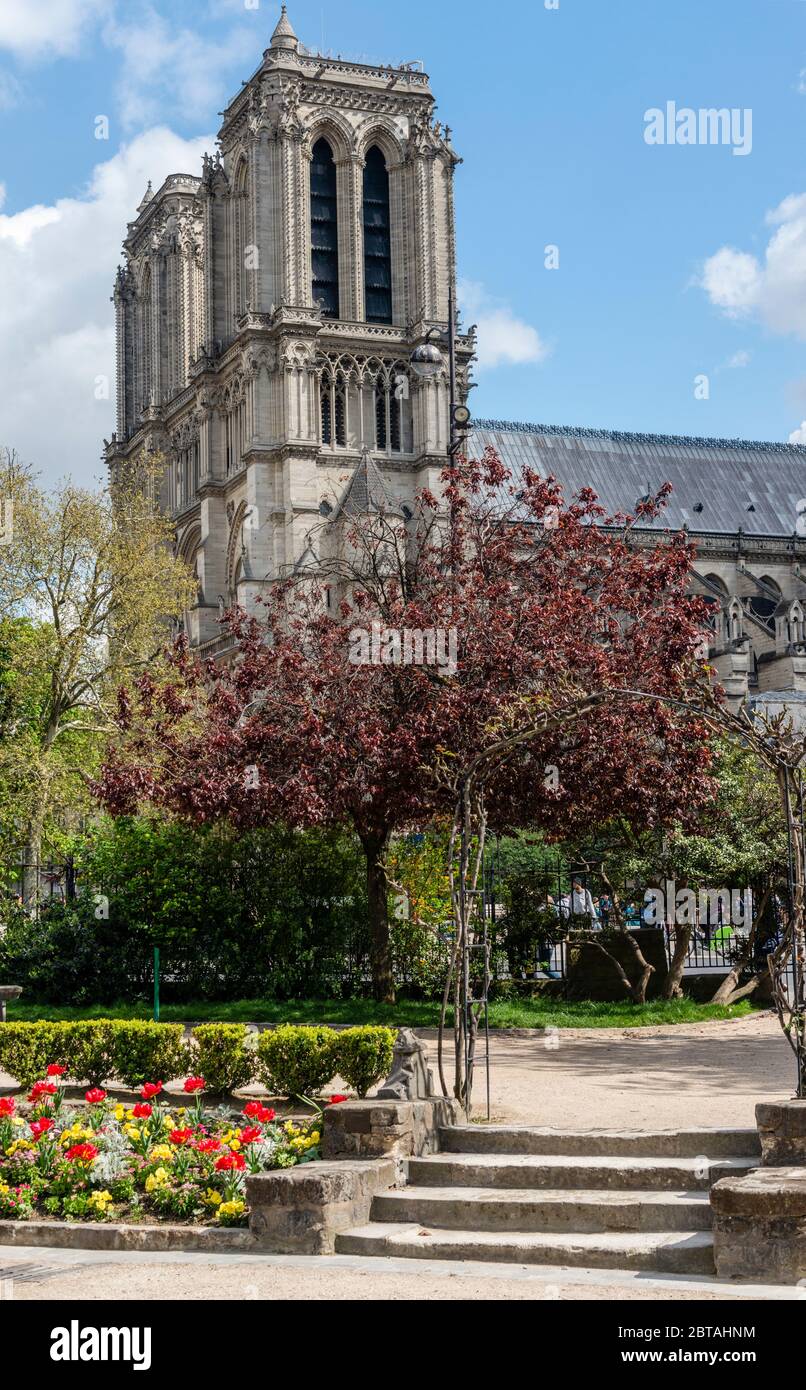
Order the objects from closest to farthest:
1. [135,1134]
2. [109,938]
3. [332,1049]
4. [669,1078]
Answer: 1. [135,1134]
2. [332,1049]
3. [669,1078]
4. [109,938]

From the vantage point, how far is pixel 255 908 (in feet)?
70.2

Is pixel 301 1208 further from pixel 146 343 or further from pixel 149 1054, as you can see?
pixel 146 343

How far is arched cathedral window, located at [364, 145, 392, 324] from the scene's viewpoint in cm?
6294

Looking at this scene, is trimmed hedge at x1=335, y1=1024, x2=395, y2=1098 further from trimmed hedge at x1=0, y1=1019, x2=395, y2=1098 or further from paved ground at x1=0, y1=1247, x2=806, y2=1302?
paved ground at x1=0, y1=1247, x2=806, y2=1302

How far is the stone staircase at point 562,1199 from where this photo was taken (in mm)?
9031

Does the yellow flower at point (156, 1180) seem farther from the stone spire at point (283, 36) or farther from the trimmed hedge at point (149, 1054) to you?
the stone spire at point (283, 36)

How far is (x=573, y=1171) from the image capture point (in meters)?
10.1

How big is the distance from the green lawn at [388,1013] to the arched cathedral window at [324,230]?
46.3m

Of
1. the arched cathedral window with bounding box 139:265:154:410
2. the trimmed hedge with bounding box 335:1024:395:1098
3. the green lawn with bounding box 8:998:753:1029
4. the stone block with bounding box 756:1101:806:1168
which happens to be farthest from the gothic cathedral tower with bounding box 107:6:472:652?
the stone block with bounding box 756:1101:806:1168

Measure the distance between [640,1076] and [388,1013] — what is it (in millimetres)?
4791

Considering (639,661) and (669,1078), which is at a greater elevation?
(639,661)
